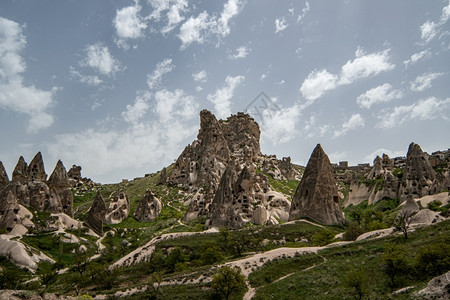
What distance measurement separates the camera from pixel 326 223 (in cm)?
5625

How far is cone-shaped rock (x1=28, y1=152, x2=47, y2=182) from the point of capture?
245 feet

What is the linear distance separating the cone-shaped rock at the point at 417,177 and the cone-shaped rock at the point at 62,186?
78.7 meters

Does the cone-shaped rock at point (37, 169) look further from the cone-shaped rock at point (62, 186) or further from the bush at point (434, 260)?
the bush at point (434, 260)

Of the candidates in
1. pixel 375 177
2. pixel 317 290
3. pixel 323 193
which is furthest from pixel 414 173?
pixel 317 290

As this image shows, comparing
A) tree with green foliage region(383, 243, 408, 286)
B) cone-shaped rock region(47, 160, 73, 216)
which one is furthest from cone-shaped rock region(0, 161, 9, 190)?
tree with green foliage region(383, 243, 408, 286)

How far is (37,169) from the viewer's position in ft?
250

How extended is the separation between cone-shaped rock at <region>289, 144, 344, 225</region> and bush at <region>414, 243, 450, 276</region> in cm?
3268

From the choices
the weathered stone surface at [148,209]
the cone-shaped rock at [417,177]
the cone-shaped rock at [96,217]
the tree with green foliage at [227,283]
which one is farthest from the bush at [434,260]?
the weathered stone surface at [148,209]

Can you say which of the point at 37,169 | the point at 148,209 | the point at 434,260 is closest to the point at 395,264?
Answer: the point at 434,260

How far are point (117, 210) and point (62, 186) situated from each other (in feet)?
49.1

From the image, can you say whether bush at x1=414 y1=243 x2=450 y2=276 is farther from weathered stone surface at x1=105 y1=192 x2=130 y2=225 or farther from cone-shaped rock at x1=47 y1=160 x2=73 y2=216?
cone-shaped rock at x1=47 y1=160 x2=73 y2=216

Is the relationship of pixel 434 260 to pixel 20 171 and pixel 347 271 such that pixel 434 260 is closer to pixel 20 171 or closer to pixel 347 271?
pixel 347 271

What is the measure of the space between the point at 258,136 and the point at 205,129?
123 ft

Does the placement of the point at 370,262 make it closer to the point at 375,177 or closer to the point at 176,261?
the point at 176,261
